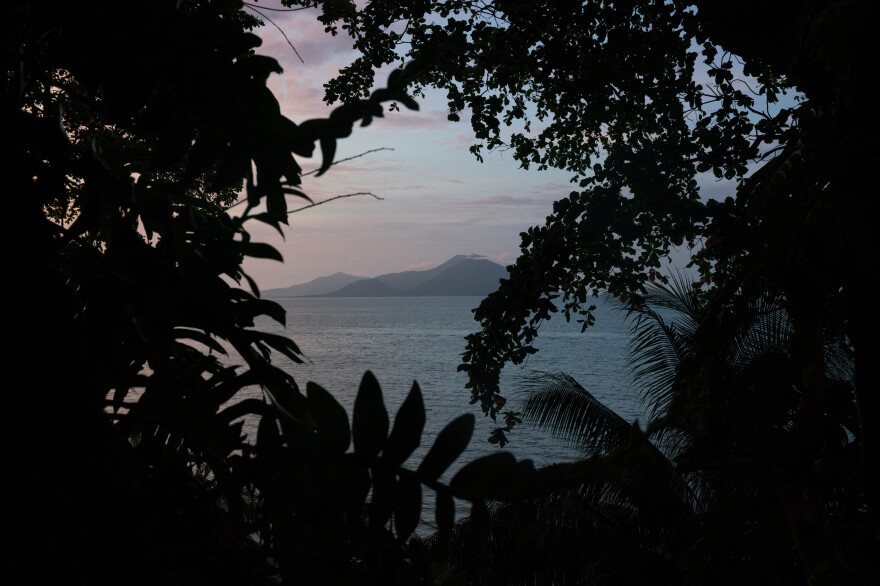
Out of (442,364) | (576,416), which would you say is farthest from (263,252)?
(442,364)

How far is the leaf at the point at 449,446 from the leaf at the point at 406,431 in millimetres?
23

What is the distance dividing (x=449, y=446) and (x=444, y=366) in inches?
2297

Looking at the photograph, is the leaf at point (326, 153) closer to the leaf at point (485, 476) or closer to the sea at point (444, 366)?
the leaf at point (485, 476)

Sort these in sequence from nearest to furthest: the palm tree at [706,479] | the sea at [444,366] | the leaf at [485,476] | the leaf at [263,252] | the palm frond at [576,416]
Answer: the leaf at [485,476] < the leaf at [263,252] < the palm tree at [706,479] < the palm frond at [576,416] < the sea at [444,366]

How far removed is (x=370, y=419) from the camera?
2.36 ft

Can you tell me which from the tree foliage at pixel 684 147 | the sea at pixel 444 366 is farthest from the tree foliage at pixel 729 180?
the sea at pixel 444 366

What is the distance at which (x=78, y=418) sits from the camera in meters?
0.77

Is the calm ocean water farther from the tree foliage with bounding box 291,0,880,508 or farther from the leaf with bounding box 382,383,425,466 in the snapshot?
the leaf with bounding box 382,383,425,466

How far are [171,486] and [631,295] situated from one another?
5.67m

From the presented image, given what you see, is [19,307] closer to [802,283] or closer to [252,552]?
[252,552]

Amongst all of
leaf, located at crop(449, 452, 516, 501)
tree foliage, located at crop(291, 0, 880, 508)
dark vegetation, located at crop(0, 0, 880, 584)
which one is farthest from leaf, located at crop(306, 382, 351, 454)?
tree foliage, located at crop(291, 0, 880, 508)

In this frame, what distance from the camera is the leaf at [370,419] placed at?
2.35 ft

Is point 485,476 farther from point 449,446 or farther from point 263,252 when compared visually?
point 263,252

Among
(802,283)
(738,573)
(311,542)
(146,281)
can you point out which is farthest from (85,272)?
(738,573)
